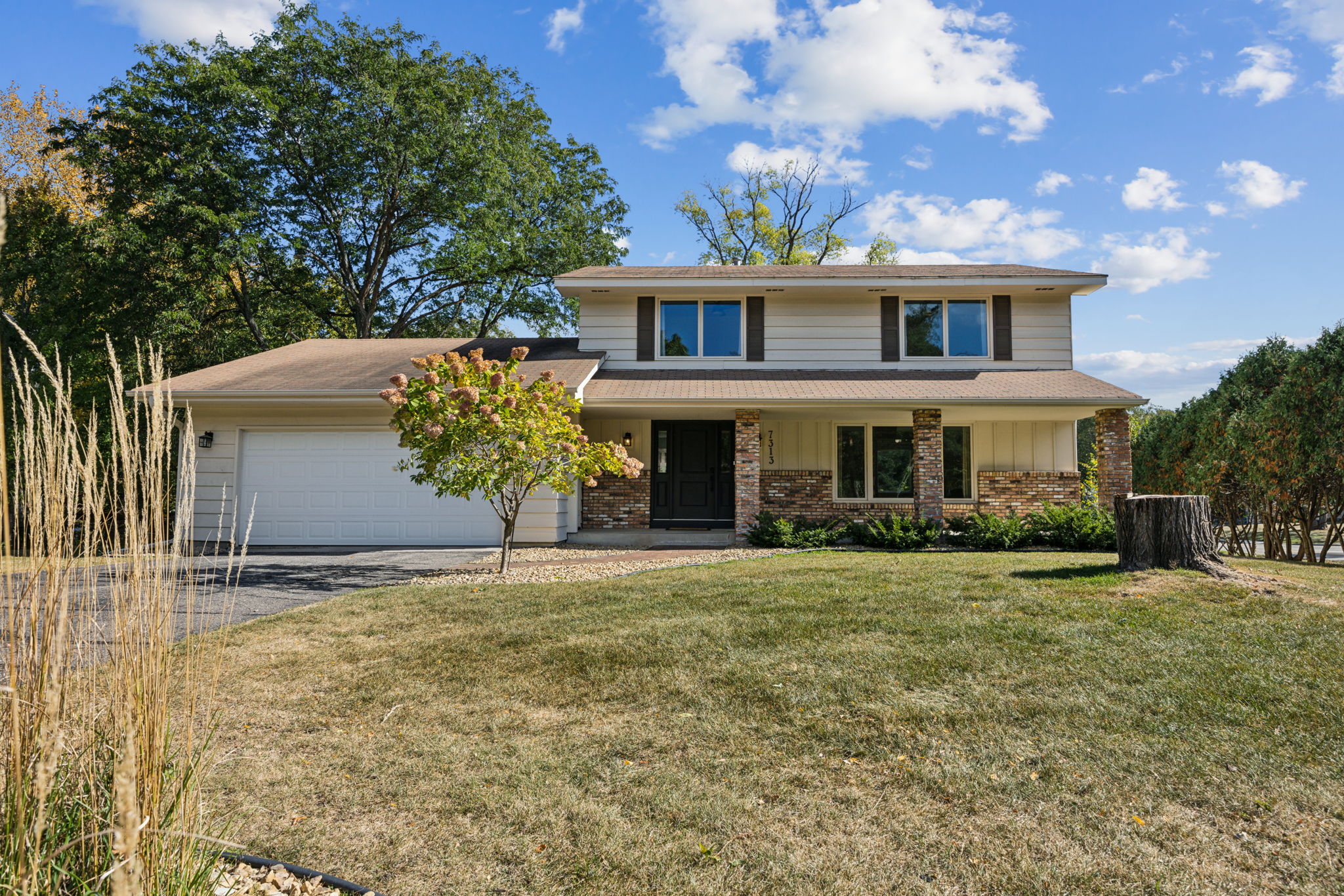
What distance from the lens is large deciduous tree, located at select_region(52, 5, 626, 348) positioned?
664 inches

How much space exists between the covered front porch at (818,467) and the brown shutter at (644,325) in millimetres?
1447

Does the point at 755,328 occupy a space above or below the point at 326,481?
above

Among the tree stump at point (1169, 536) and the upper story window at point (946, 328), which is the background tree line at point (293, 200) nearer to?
the upper story window at point (946, 328)

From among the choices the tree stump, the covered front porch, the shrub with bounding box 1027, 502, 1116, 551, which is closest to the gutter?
the covered front porch

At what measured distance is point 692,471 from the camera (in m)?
14.2

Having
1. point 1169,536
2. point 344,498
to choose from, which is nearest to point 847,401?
point 1169,536

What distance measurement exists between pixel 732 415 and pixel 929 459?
3.49 metres

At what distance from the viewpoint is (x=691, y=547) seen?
11398mm

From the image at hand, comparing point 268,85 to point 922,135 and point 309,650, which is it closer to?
point 922,135

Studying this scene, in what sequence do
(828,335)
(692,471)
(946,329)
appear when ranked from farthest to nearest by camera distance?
(692,471) < (828,335) < (946,329)

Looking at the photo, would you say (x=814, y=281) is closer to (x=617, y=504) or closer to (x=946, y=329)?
(x=946, y=329)

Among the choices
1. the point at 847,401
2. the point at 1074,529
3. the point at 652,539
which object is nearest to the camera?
the point at 1074,529

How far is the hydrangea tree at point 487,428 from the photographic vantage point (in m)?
8.01

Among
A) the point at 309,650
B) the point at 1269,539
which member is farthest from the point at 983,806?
the point at 1269,539
